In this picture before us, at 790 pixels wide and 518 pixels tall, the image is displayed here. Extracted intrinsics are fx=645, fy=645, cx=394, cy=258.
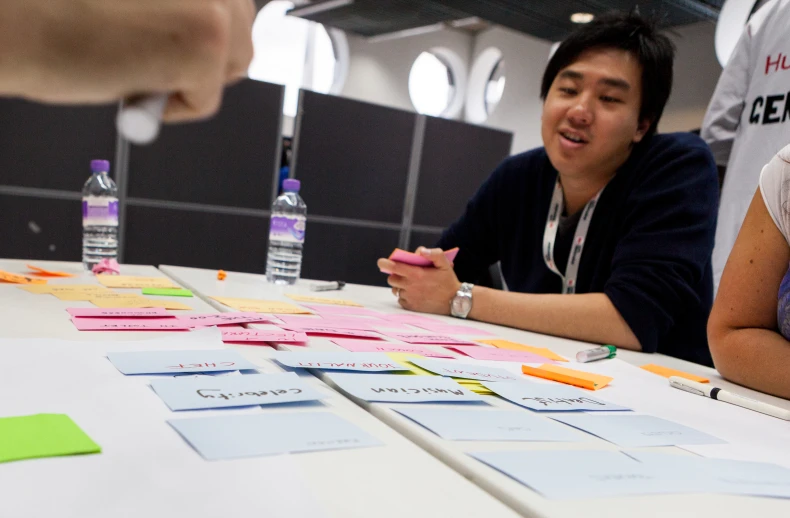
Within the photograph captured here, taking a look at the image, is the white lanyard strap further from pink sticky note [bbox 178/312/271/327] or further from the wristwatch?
pink sticky note [bbox 178/312/271/327]

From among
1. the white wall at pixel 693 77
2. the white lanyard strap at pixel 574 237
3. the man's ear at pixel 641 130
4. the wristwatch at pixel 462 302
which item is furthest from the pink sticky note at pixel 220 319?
the white wall at pixel 693 77

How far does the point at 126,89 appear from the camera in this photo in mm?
298

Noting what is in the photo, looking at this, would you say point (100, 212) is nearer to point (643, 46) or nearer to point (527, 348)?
point (527, 348)

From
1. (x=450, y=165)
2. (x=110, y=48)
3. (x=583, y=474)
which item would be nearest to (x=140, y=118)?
(x=110, y=48)

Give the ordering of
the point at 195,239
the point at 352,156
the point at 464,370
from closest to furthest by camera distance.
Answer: the point at 464,370 < the point at 195,239 < the point at 352,156

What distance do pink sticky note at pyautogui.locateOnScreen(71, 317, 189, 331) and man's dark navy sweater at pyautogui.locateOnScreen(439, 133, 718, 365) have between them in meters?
0.81

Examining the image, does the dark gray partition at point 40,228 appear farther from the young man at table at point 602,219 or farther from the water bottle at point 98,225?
the young man at table at point 602,219

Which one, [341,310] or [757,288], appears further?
[341,310]

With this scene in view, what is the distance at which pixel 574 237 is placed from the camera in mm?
1509

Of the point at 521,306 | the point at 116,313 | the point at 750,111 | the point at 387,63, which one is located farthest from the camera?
the point at 387,63

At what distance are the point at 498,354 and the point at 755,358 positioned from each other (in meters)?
0.38

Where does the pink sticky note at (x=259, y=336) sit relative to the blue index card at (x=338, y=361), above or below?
below

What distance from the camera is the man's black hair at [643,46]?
4.85 feet

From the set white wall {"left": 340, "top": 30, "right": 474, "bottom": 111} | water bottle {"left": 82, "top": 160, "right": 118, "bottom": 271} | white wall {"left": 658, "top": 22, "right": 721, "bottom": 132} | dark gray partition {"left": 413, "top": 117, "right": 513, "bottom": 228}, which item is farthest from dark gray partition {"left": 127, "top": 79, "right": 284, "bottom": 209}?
white wall {"left": 340, "top": 30, "right": 474, "bottom": 111}
